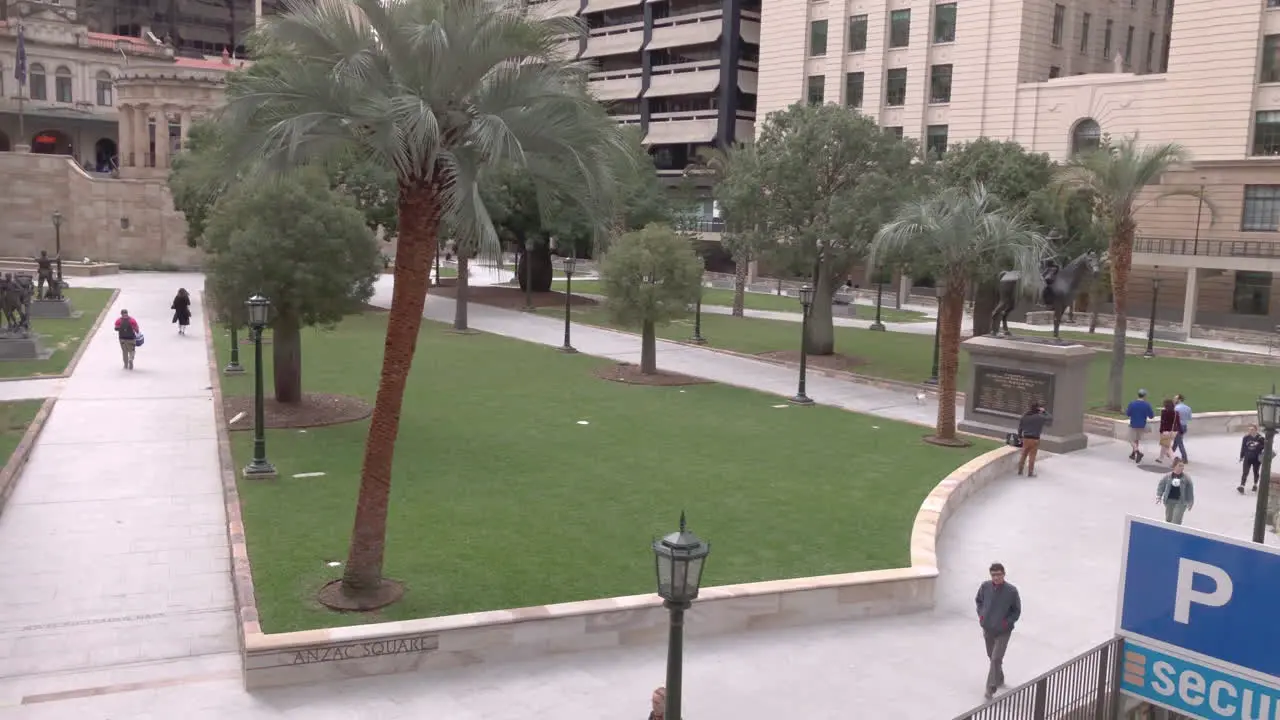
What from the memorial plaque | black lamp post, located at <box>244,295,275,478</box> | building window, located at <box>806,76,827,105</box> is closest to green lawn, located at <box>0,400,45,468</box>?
black lamp post, located at <box>244,295,275,478</box>

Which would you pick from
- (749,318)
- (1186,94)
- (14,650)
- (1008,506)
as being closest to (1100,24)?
(1186,94)

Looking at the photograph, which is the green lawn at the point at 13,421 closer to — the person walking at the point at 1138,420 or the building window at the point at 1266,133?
the person walking at the point at 1138,420

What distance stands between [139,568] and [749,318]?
1393 inches

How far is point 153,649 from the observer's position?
10.6 meters

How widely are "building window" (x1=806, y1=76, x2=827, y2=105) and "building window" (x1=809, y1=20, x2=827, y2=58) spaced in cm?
139

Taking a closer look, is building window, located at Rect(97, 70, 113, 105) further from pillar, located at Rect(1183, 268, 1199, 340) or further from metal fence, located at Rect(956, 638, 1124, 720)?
metal fence, located at Rect(956, 638, 1124, 720)

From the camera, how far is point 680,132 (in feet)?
245

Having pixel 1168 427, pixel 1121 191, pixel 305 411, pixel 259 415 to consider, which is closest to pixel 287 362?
pixel 305 411

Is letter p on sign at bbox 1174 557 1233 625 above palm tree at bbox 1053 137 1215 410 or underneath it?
underneath

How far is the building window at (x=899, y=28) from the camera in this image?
5897 cm

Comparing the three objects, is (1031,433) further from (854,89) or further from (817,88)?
(817,88)

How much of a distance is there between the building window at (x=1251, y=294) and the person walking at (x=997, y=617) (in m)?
43.9

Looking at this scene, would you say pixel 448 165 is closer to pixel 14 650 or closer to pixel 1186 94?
pixel 14 650

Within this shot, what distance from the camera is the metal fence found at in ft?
27.7
